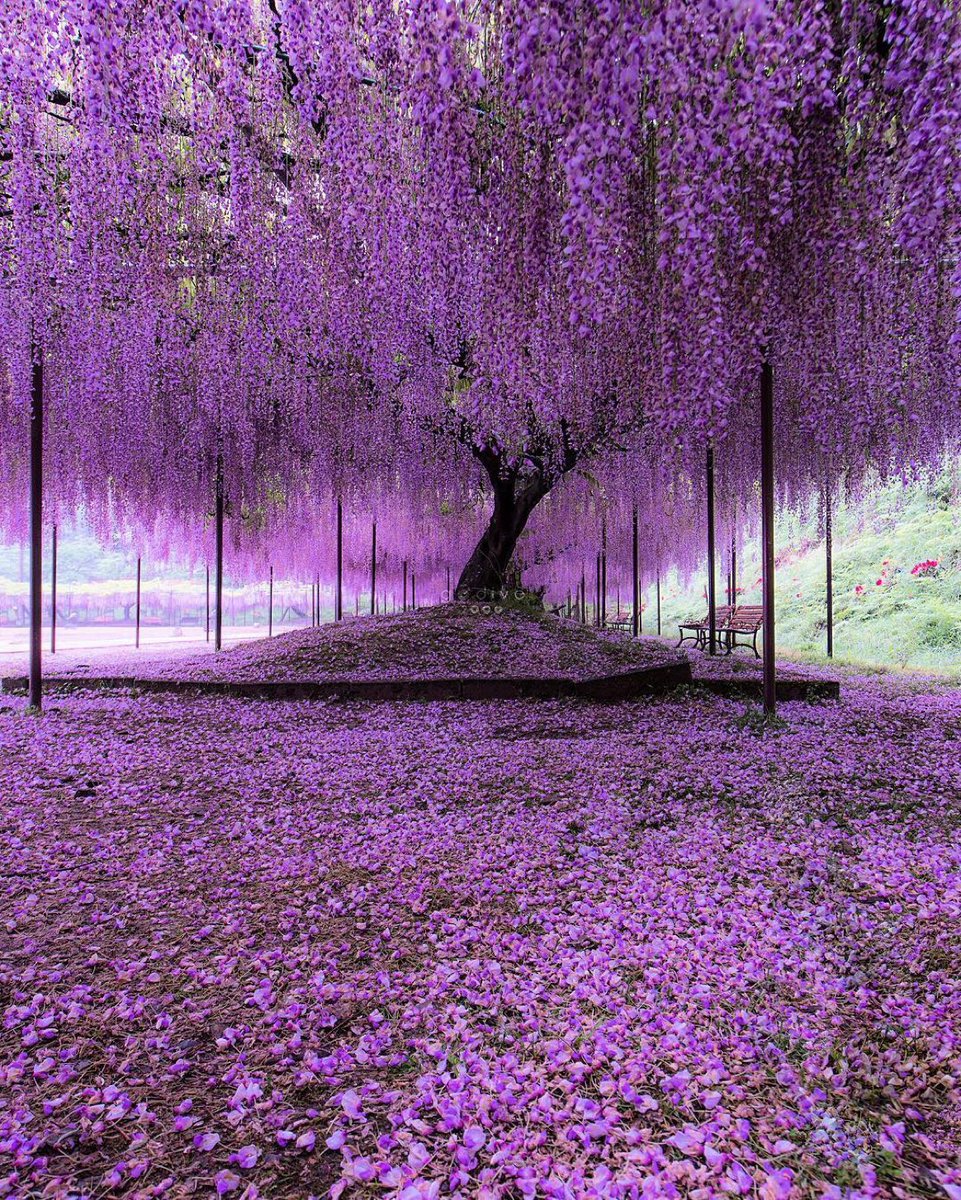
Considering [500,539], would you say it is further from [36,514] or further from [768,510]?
[36,514]

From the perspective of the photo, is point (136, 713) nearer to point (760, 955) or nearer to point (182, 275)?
point (182, 275)

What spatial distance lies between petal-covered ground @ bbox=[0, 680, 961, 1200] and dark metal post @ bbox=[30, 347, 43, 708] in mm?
2241

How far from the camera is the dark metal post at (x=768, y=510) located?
4.81 m

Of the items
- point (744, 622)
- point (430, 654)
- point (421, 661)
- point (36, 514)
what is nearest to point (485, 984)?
point (36, 514)

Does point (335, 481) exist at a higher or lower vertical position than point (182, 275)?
lower

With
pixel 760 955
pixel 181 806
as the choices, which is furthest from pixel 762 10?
pixel 181 806

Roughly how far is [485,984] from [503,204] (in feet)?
10.2

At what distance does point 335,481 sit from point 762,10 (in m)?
8.34

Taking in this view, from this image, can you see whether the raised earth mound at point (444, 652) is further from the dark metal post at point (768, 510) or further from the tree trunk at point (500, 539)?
the dark metal post at point (768, 510)

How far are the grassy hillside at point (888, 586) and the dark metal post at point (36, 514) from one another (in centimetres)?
909

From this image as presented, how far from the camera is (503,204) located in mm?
2900

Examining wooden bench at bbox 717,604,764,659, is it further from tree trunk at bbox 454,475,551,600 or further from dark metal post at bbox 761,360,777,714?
dark metal post at bbox 761,360,777,714

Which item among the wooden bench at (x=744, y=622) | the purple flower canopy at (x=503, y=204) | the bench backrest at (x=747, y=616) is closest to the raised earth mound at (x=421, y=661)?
the wooden bench at (x=744, y=622)

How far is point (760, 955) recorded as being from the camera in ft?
6.16
